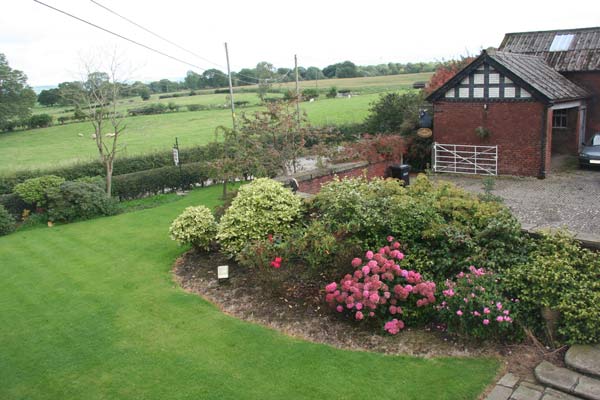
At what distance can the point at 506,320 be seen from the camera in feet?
20.8

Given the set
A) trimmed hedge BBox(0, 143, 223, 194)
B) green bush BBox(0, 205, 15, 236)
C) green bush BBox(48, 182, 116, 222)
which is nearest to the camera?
green bush BBox(0, 205, 15, 236)

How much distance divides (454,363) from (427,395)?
77 cm

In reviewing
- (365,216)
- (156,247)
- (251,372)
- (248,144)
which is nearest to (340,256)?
(365,216)

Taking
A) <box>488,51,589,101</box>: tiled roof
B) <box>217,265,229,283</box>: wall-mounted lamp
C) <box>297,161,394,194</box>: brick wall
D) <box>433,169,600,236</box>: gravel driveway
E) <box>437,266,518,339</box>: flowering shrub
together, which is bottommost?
<box>433,169,600,236</box>: gravel driveway

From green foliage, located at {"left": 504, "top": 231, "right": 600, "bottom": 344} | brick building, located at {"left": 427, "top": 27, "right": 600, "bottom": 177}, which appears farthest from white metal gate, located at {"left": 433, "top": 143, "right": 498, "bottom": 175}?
green foliage, located at {"left": 504, "top": 231, "right": 600, "bottom": 344}

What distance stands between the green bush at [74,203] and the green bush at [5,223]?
1142 mm

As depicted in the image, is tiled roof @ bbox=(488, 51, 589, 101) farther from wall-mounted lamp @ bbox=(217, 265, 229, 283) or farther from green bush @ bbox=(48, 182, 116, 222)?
green bush @ bbox=(48, 182, 116, 222)

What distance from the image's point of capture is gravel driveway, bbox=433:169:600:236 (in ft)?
40.5

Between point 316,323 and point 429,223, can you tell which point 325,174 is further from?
point 316,323

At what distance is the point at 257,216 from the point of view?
32.9ft

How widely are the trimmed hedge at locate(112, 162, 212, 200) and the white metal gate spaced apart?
9.60 meters

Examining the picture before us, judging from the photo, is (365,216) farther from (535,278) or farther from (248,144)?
(248,144)

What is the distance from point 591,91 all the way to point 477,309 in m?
18.7

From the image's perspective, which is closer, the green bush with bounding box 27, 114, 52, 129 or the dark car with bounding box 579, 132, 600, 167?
the dark car with bounding box 579, 132, 600, 167
